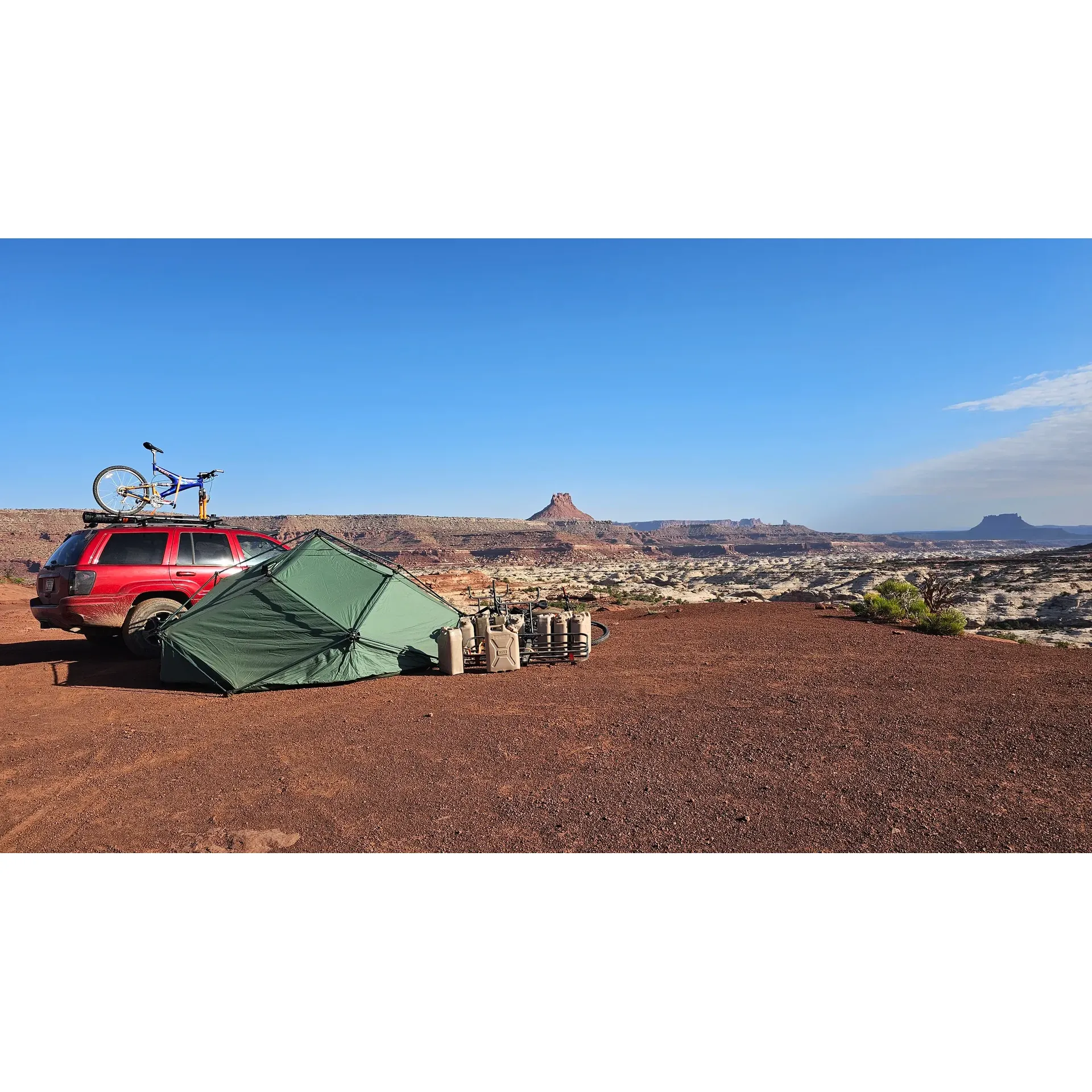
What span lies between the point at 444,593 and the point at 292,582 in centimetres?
1309

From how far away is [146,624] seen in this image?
9.73 meters

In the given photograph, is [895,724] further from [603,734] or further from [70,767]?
[70,767]

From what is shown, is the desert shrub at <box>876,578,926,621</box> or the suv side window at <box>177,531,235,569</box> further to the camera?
the desert shrub at <box>876,578,926,621</box>

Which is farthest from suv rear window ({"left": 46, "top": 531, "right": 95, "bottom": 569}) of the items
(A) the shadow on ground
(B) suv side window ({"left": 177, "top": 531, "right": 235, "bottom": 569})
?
(A) the shadow on ground

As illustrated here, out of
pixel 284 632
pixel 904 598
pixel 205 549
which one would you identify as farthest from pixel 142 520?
pixel 904 598

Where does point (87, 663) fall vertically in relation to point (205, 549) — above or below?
below

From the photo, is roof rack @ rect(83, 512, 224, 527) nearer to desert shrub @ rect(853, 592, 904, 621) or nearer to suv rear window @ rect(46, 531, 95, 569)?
suv rear window @ rect(46, 531, 95, 569)

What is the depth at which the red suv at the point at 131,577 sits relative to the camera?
9.29 meters

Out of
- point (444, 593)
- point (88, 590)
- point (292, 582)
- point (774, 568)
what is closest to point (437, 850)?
point (292, 582)

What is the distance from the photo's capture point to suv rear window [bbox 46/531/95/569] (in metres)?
9.32

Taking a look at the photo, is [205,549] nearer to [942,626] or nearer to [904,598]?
[942,626]

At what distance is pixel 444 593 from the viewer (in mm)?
21828

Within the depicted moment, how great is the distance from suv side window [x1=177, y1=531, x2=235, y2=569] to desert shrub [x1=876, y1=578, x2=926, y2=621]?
13781mm

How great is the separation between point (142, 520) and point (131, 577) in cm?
107
